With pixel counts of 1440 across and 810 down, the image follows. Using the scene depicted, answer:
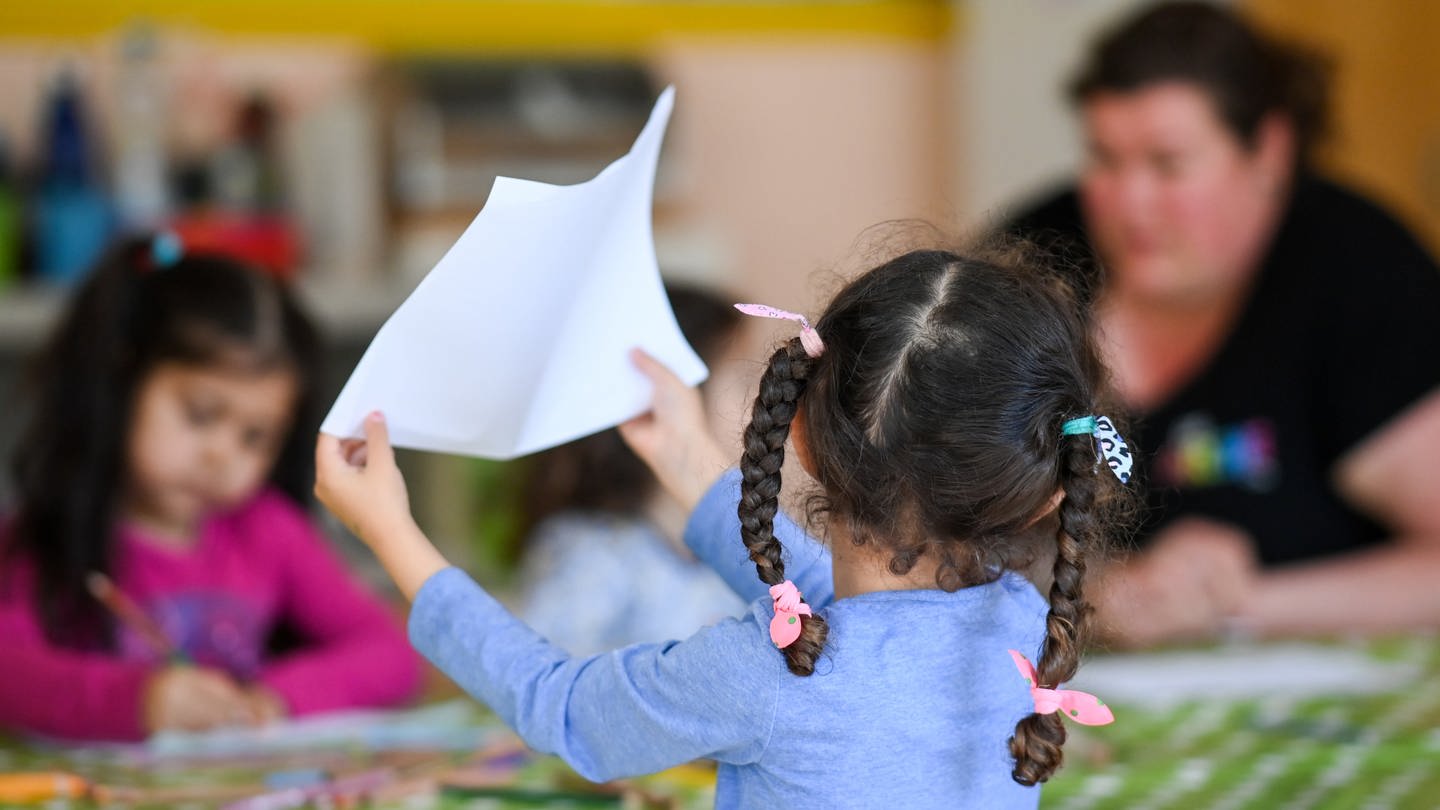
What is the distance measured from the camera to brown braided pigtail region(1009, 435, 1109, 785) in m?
0.63

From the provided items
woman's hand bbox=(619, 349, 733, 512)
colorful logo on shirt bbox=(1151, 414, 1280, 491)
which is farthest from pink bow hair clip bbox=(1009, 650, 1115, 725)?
colorful logo on shirt bbox=(1151, 414, 1280, 491)

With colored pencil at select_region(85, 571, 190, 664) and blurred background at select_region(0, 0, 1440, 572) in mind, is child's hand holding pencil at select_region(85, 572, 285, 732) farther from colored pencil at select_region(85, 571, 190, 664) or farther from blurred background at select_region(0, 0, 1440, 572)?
blurred background at select_region(0, 0, 1440, 572)

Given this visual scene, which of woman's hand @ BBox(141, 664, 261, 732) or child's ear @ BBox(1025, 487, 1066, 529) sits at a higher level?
child's ear @ BBox(1025, 487, 1066, 529)

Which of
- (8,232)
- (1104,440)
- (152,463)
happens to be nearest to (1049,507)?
(1104,440)

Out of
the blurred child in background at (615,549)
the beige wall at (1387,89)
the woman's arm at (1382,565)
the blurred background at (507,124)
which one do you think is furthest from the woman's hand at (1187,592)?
the beige wall at (1387,89)

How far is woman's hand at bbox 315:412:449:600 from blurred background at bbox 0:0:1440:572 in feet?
4.95

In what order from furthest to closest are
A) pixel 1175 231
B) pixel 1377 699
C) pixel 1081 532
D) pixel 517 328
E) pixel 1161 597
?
pixel 1175 231
pixel 1161 597
pixel 1377 699
pixel 517 328
pixel 1081 532

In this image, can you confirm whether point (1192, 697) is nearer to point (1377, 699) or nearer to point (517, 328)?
point (1377, 699)

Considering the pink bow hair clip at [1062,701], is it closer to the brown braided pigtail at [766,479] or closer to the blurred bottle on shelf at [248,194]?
the brown braided pigtail at [766,479]

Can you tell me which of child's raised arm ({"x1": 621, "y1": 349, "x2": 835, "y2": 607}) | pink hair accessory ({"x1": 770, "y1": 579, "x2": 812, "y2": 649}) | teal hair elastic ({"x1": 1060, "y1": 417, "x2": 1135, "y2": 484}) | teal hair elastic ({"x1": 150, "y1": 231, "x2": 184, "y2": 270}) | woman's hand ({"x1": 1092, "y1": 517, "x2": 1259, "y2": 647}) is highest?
teal hair elastic ({"x1": 150, "y1": 231, "x2": 184, "y2": 270})

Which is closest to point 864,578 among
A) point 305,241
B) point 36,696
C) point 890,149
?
point 36,696

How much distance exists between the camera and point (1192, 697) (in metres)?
1.19

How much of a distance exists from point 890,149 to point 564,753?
7.92 ft

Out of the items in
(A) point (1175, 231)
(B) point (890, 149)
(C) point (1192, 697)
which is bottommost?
(C) point (1192, 697)
